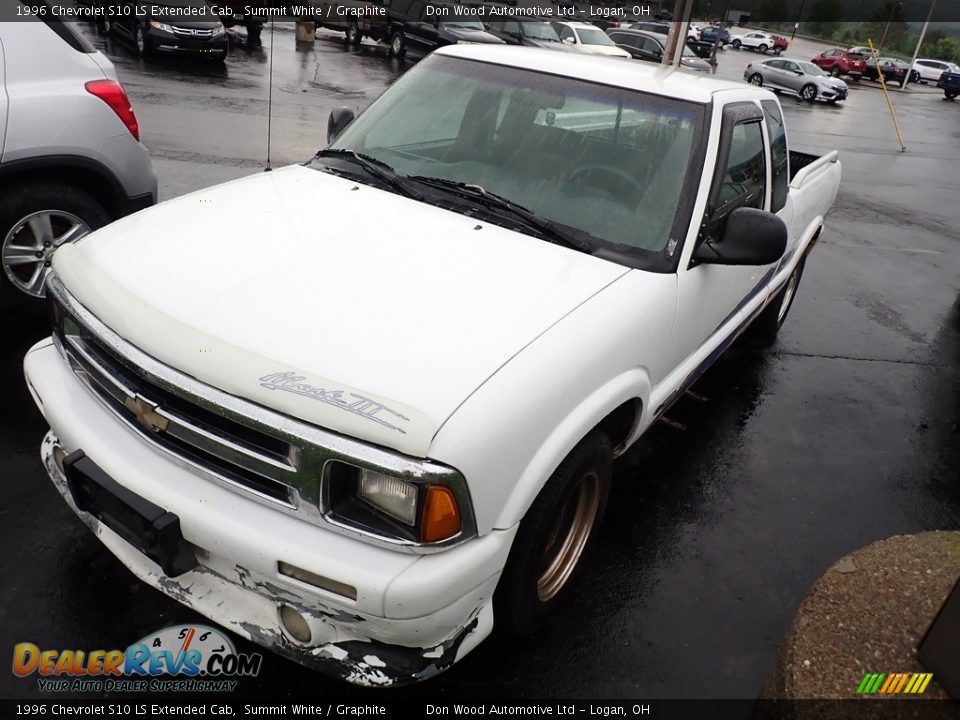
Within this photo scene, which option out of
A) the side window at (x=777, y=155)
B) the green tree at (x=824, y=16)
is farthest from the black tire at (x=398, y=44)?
the green tree at (x=824, y=16)

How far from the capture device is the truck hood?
2.02 meters

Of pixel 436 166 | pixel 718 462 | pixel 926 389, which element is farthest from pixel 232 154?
pixel 926 389

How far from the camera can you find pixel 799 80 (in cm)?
2731

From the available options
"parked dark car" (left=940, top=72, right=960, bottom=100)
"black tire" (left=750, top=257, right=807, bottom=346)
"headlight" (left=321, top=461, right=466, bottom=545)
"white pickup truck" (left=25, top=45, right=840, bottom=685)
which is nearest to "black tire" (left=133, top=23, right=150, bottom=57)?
"white pickup truck" (left=25, top=45, right=840, bottom=685)

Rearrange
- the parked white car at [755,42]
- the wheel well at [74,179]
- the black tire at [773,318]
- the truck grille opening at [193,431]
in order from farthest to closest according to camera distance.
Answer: the parked white car at [755,42], the black tire at [773,318], the wheel well at [74,179], the truck grille opening at [193,431]

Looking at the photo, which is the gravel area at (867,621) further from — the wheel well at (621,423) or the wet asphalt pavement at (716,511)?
the wheel well at (621,423)

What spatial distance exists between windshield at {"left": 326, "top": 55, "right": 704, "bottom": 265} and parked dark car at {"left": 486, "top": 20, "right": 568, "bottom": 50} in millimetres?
18297

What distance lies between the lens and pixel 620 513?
3551 millimetres

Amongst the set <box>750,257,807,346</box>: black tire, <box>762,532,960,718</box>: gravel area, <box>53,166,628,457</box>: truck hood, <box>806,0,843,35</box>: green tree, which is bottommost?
<box>750,257,807,346</box>: black tire

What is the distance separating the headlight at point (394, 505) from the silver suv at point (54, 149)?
3.16m

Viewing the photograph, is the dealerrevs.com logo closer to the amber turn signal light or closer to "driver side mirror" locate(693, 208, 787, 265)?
the amber turn signal light

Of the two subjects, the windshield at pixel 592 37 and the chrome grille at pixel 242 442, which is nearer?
the chrome grille at pixel 242 442

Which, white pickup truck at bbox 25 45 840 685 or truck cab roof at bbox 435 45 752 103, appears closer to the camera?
white pickup truck at bbox 25 45 840 685

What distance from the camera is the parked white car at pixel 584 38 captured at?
21.0 metres
